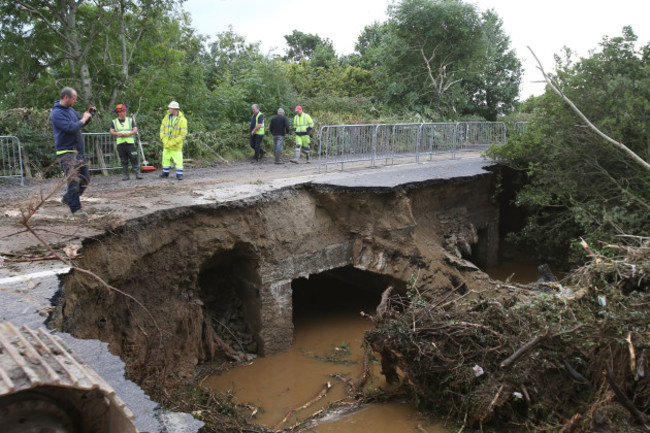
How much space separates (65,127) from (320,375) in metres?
5.55

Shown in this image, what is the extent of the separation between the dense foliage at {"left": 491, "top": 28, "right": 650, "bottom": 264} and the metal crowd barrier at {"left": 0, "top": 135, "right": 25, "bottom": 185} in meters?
11.6

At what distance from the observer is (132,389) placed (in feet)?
12.0

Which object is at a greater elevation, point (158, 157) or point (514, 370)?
point (158, 157)

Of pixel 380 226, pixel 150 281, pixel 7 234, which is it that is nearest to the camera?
pixel 7 234

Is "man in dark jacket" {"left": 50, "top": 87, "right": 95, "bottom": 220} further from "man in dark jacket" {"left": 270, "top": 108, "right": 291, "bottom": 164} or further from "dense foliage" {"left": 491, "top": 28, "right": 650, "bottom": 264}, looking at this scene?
"dense foliage" {"left": 491, "top": 28, "right": 650, "bottom": 264}

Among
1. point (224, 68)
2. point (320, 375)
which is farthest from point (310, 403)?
point (224, 68)

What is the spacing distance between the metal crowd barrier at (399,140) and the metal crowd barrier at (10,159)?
22.1 ft

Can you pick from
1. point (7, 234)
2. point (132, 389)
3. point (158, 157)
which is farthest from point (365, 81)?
point (132, 389)

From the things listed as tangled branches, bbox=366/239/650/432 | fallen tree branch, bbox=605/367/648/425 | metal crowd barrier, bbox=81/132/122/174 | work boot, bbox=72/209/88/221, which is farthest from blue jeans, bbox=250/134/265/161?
fallen tree branch, bbox=605/367/648/425

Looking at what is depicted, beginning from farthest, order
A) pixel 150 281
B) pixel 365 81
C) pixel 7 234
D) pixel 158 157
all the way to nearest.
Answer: pixel 365 81 → pixel 158 157 → pixel 150 281 → pixel 7 234

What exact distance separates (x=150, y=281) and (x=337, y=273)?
5.72 m

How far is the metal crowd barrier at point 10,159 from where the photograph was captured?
1084cm

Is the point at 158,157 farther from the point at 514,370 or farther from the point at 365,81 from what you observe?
the point at 365,81

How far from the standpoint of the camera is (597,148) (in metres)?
9.92
